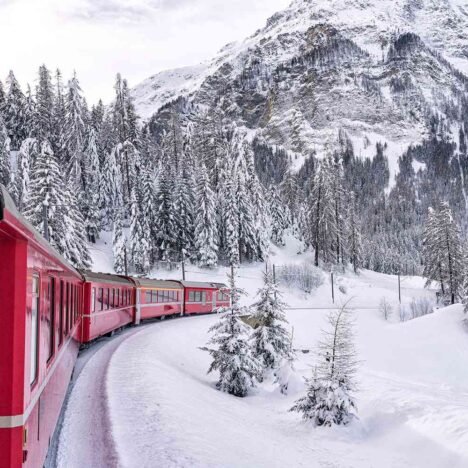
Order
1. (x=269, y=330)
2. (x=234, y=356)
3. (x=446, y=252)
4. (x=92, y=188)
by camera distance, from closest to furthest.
A: 1. (x=234, y=356)
2. (x=269, y=330)
3. (x=446, y=252)
4. (x=92, y=188)

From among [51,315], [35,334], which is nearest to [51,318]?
[51,315]

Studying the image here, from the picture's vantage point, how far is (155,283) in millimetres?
30875

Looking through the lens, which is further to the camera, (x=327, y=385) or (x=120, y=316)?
(x=120, y=316)

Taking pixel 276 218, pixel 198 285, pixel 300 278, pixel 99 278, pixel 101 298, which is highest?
pixel 276 218

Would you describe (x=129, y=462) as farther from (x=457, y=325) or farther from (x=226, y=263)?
(x=226, y=263)

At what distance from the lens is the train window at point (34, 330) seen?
4570 millimetres

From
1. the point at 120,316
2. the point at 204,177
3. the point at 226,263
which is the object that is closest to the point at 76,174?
the point at 204,177

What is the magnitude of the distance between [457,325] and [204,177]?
107 ft

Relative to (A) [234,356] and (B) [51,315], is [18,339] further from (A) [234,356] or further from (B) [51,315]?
(A) [234,356]

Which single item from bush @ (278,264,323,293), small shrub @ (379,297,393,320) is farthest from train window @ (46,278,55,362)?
bush @ (278,264,323,293)

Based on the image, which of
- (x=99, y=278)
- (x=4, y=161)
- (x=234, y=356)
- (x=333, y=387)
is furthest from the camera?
(x=4, y=161)

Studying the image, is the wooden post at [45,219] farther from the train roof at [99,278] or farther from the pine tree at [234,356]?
the pine tree at [234,356]

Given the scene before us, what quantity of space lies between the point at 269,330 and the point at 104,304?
23.5ft

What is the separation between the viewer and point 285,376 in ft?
64.1
